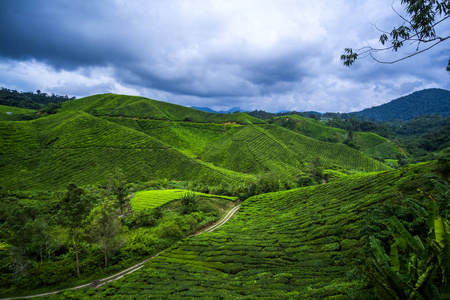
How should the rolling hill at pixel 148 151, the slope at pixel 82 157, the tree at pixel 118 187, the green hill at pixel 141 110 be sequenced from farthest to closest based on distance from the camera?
the green hill at pixel 141 110
the rolling hill at pixel 148 151
the slope at pixel 82 157
the tree at pixel 118 187

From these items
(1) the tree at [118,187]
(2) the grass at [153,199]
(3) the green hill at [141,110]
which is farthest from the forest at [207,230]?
(3) the green hill at [141,110]

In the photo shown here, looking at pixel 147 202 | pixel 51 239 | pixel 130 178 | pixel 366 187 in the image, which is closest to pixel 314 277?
pixel 366 187

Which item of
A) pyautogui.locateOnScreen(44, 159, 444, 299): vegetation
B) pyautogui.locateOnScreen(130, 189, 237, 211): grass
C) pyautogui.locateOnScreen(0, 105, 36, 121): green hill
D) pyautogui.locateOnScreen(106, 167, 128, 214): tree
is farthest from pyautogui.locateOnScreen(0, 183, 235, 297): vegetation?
pyautogui.locateOnScreen(0, 105, 36, 121): green hill

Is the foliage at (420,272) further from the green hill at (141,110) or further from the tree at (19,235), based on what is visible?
the green hill at (141,110)

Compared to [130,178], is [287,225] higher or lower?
lower

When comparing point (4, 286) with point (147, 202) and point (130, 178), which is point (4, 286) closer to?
point (147, 202)

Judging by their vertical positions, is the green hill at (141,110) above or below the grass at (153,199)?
above
